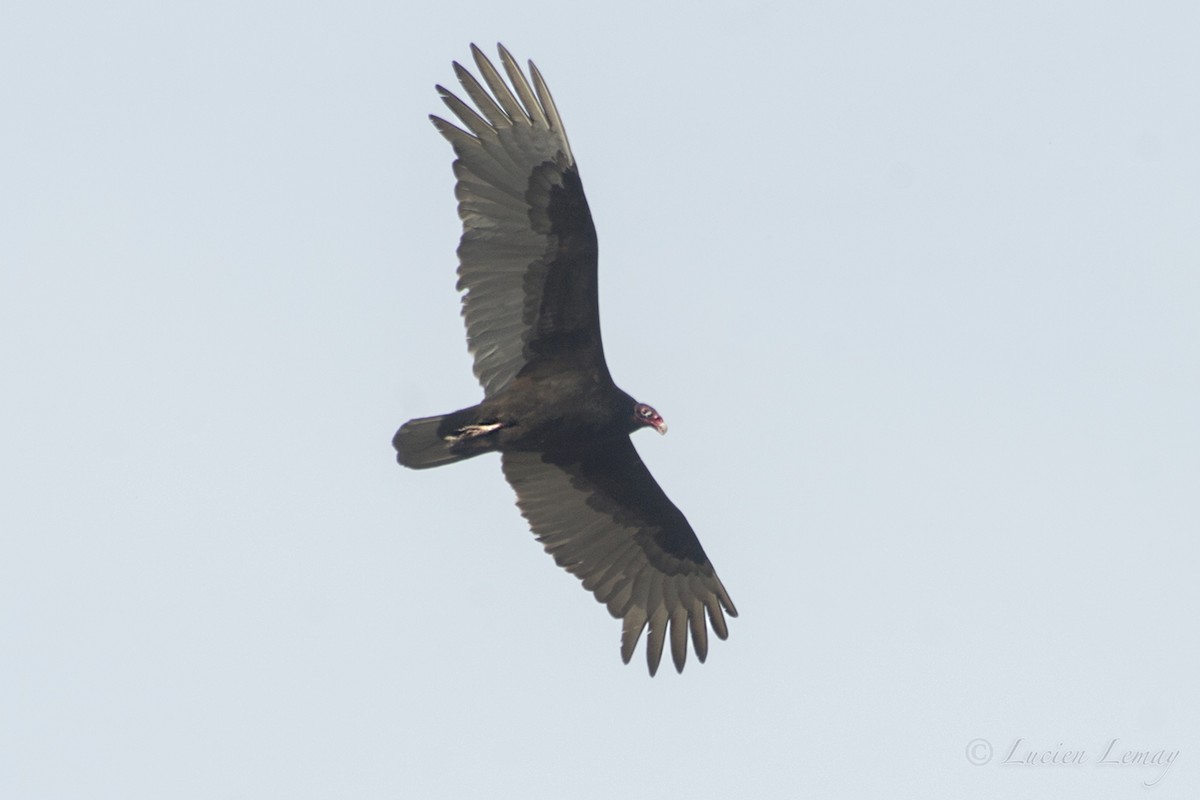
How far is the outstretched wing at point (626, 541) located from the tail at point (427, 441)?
2.72ft

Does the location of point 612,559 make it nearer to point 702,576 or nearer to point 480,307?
point 702,576

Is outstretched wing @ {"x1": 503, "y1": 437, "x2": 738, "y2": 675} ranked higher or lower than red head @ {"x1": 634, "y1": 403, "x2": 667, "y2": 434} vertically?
lower

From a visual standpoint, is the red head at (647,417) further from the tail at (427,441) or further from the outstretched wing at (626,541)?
the tail at (427,441)

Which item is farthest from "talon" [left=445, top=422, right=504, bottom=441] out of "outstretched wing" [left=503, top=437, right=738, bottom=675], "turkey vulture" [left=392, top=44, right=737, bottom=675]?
"outstretched wing" [left=503, top=437, right=738, bottom=675]

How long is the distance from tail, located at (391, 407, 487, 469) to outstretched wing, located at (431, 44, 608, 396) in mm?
752

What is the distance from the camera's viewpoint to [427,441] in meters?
12.5

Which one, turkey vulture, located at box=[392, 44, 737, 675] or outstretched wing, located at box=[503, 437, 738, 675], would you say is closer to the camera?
turkey vulture, located at box=[392, 44, 737, 675]

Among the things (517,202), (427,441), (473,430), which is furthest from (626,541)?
(517,202)

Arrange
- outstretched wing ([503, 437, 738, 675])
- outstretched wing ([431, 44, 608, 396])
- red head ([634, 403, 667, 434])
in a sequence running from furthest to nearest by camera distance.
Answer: outstretched wing ([503, 437, 738, 675]), red head ([634, 403, 667, 434]), outstretched wing ([431, 44, 608, 396])

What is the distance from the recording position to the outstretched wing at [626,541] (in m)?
13.4

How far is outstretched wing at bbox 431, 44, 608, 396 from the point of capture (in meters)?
12.2

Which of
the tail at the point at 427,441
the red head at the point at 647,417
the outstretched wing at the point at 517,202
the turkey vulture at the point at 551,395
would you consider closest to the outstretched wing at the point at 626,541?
the turkey vulture at the point at 551,395

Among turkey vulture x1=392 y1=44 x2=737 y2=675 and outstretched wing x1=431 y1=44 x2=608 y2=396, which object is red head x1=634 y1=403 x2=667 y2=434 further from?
outstretched wing x1=431 y1=44 x2=608 y2=396

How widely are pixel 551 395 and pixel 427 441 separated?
89 centimetres
